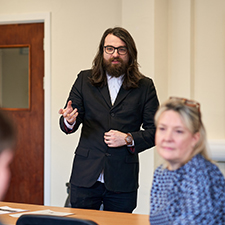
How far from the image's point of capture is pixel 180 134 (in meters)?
1.37

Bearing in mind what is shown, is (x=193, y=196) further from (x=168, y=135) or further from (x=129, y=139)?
(x=129, y=139)

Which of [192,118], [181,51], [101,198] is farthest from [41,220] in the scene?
[181,51]

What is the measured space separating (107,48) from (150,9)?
56.4 inches

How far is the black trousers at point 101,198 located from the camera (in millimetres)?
2336

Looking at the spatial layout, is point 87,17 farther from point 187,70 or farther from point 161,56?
point 187,70

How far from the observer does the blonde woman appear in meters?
1.30

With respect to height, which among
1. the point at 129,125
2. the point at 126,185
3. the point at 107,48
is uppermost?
the point at 107,48

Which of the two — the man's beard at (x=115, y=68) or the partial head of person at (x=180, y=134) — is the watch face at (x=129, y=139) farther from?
the partial head of person at (x=180, y=134)

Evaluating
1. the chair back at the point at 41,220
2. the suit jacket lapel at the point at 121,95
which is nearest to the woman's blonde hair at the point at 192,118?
the chair back at the point at 41,220

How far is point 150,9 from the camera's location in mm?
3744

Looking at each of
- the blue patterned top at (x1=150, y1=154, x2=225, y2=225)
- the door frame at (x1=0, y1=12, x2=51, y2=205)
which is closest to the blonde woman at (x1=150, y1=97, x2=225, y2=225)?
the blue patterned top at (x1=150, y1=154, x2=225, y2=225)

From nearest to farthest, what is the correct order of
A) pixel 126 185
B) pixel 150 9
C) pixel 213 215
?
pixel 213 215 < pixel 126 185 < pixel 150 9

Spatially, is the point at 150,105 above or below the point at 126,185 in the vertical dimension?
above

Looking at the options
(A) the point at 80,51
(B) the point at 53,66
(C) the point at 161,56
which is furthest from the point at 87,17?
(C) the point at 161,56
